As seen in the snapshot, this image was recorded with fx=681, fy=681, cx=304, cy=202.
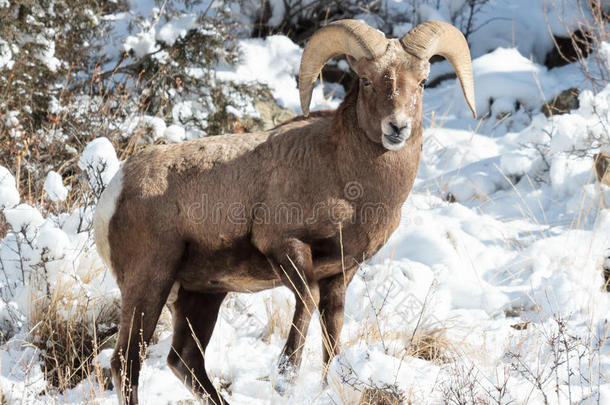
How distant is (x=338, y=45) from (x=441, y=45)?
551 millimetres

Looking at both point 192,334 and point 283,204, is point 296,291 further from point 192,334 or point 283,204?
point 192,334

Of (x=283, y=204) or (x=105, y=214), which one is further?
(x=105, y=214)

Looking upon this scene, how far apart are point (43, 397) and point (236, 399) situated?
3.58ft

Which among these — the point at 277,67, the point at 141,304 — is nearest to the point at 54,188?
the point at 141,304

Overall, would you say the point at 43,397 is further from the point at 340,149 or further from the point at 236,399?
the point at 340,149

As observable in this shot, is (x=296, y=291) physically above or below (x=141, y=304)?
above

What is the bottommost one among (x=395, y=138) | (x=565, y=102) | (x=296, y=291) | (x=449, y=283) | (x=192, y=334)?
(x=449, y=283)

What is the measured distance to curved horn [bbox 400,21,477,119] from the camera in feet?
11.4

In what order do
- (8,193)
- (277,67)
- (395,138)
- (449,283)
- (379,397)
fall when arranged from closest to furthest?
(379,397), (395,138), (8,193), (449,283), (277,67)

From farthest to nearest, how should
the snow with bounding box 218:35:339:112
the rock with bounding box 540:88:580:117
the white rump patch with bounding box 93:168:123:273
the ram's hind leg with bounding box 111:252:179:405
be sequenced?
the rock with bounding box 540:88:580:117 → the snow with bounding box 218:35:339:112 → the white rump patch with bounding box 93:168:123:273 → the ram's hind leg with bounding box 111:252:179:405

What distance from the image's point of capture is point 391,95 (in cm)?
330

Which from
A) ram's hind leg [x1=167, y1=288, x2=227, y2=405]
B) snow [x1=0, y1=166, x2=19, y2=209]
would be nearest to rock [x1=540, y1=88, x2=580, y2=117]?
ram's hind leg [x1=167, y1=288, x2=227, y2=405]

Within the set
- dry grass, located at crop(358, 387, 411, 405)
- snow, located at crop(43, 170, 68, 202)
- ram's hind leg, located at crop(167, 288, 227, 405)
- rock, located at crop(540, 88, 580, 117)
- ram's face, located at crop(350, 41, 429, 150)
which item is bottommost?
rock, located at crop(540, 88, 580, 117)

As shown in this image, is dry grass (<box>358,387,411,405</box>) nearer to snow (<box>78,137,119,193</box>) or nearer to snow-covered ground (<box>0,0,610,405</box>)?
snow-covered ground (<box>0,0,610,405</box>)
